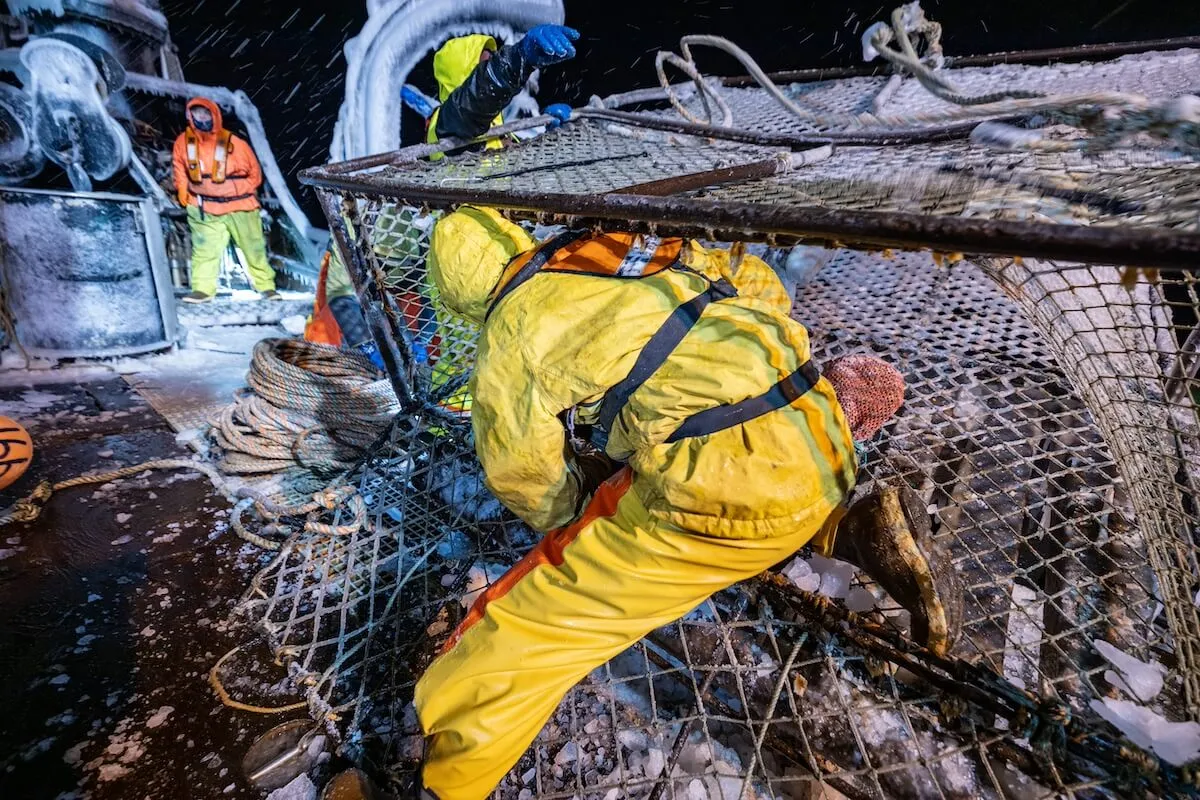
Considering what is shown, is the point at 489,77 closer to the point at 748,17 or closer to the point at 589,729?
the point at 589,729

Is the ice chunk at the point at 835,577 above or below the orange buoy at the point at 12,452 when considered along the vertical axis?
below

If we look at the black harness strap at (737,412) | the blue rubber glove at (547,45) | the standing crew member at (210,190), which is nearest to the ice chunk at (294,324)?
the standing crew member at (210,190)

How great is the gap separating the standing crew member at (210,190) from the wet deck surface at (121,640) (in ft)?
15.1

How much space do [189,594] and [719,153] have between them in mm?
3586

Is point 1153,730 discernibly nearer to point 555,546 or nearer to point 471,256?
point 555,546

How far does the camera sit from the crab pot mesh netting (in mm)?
1509

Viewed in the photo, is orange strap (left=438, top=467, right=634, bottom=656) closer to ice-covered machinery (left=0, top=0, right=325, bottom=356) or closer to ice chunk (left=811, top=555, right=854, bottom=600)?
ice chunk (left=811, top=555, right=854, bottom=600)

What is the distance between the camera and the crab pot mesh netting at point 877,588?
151 cm

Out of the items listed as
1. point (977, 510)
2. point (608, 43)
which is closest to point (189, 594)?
point (977, 510)

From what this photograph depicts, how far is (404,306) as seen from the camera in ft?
11.3

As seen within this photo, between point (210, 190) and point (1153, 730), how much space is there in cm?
976

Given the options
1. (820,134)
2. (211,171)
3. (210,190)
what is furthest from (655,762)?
(211,171)

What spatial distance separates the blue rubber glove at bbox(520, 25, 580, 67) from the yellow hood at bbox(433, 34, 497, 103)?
74.2 inches

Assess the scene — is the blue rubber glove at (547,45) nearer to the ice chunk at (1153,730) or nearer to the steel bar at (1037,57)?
the steel bar at (1037,57)
